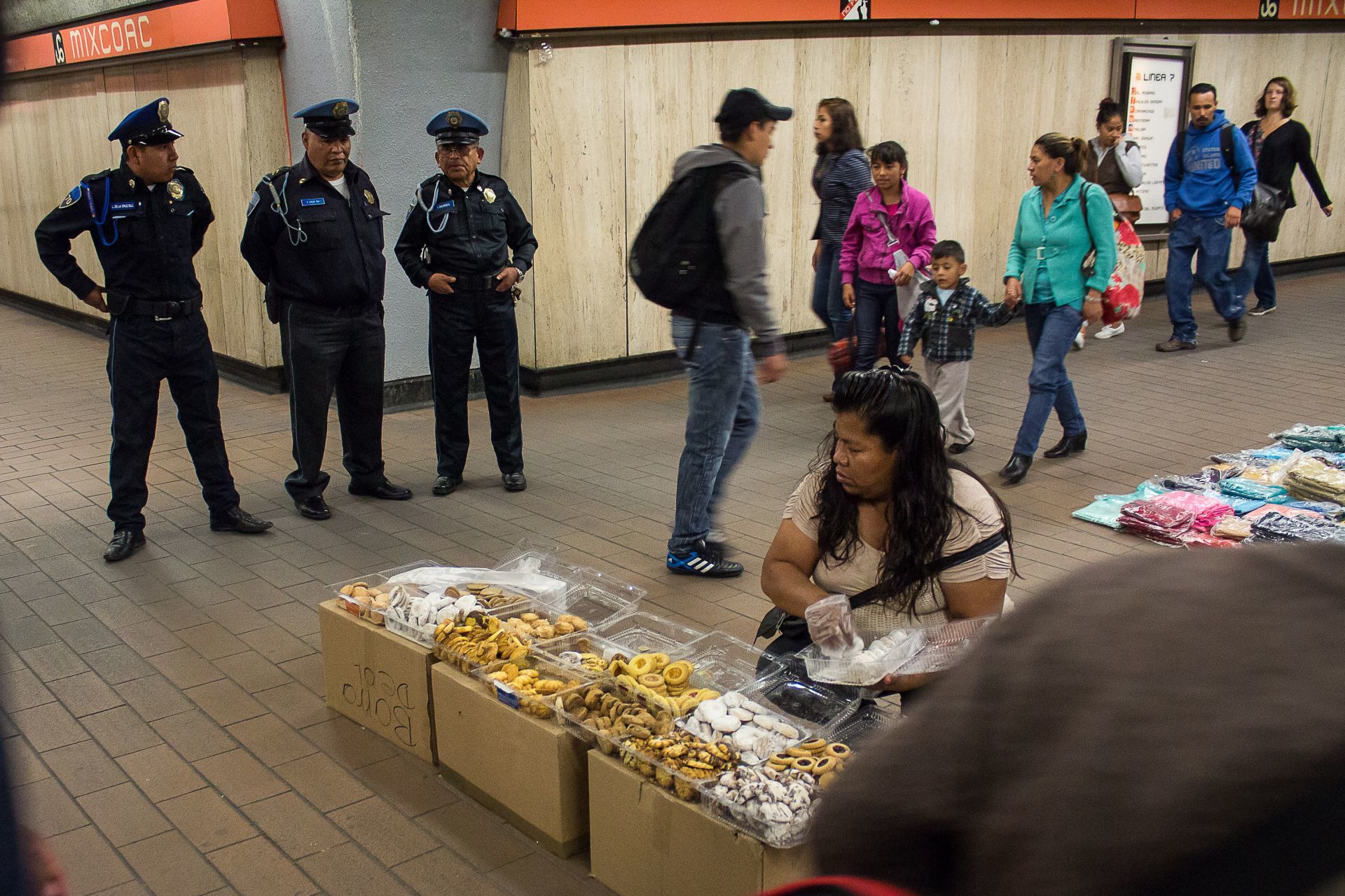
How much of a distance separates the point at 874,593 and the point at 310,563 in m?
3.28

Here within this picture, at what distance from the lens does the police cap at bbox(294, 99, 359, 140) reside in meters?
6.07

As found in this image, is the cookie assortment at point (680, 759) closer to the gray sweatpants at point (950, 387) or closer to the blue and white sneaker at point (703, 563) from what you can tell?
the blue and white sneaker at point (703, 563)

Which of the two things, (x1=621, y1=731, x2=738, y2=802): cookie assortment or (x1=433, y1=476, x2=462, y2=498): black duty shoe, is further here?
(x1=433, y1=476, x2=462, y2=498): black duty shoe

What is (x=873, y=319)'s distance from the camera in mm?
8000

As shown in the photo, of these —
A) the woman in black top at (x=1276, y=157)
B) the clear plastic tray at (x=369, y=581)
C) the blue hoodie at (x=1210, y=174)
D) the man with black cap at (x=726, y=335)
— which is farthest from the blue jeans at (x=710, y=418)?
the woman in black top at (x=1276, y=157)

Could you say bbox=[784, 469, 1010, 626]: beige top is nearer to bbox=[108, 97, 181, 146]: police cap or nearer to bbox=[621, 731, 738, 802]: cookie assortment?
bbox=[621, 731, 738, 802]: cookie assortment

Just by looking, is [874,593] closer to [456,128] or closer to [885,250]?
[456,128]

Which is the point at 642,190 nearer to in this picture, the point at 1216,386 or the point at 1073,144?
the point at 1073,144

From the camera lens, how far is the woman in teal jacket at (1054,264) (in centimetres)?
654

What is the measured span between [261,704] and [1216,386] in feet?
24.0

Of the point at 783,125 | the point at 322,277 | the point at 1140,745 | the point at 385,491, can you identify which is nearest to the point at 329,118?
the point at 322,277

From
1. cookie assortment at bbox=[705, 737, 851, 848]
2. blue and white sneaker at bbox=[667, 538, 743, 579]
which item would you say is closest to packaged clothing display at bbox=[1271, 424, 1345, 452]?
blue and white sneaker at bbox=[667, 538, 743, 579]

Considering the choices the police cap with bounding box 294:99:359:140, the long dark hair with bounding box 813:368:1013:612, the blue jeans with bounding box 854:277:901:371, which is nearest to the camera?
the long dark hair with bounding box 813:368:1013:612

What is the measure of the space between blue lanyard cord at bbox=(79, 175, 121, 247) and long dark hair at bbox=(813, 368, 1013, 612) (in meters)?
3.82
